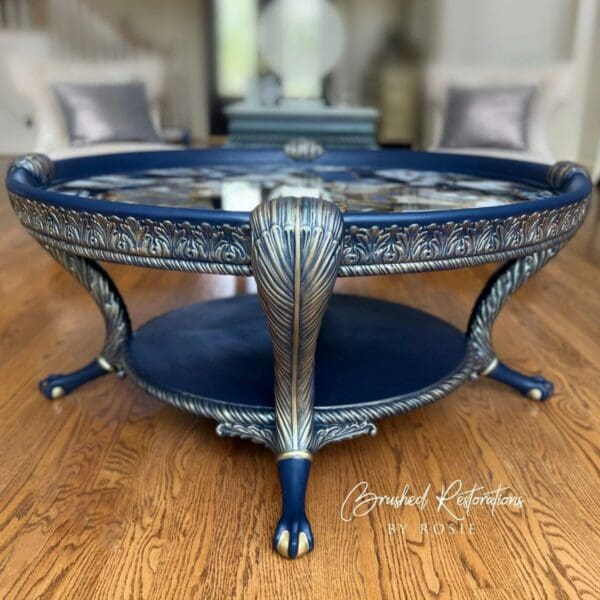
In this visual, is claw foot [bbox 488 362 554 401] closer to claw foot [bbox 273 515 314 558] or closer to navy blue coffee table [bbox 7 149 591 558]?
navy blue coffee table [bbox 7 149 591 558]

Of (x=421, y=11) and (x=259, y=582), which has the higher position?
(x=421, y=11)

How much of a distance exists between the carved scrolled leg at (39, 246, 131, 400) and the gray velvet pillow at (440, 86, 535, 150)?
180 cm

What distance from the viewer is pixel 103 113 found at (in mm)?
2584

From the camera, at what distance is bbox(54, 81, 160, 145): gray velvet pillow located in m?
2.55

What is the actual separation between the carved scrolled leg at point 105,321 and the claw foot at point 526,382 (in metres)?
0.63

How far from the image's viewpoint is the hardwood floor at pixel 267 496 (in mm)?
711

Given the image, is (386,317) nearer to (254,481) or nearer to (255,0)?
(254,481)

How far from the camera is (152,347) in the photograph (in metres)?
1.07

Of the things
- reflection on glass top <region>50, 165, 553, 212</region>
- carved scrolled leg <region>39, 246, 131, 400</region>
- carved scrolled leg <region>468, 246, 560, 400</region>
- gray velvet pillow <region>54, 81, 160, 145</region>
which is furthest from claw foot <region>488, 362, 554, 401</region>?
gray velvet pillow <region>54, 81, 160, 145</region>

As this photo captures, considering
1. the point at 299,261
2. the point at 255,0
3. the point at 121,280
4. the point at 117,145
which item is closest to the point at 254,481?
the point at 299,261

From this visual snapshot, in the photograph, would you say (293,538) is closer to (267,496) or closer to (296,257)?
(267,496)

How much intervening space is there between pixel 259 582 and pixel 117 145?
6.95 ft

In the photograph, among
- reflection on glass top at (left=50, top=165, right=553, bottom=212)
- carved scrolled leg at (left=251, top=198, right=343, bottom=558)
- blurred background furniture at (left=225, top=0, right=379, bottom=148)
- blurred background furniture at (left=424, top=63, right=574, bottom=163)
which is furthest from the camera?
blurred background furniture at (left=225, top=0, right=379, bottom=148)

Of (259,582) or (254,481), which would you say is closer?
(259,582)
